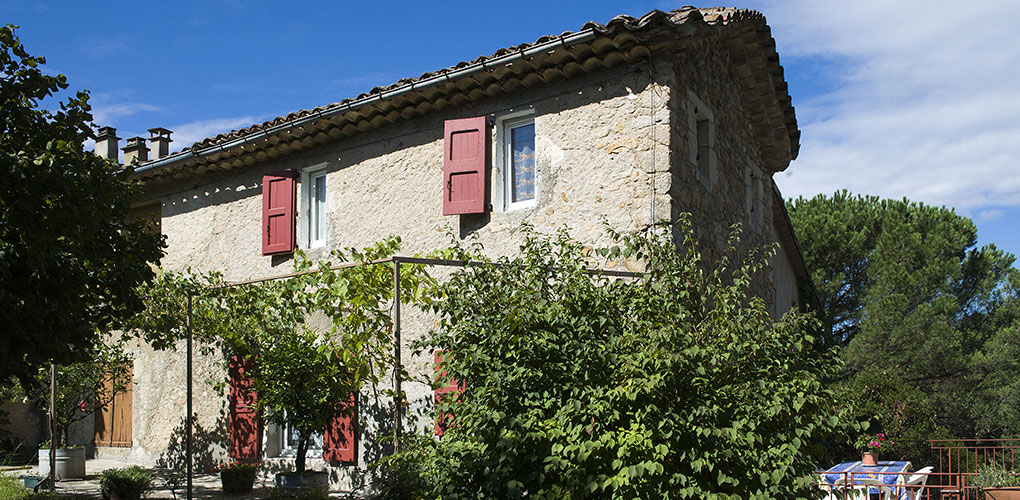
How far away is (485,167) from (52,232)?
4.18 meters

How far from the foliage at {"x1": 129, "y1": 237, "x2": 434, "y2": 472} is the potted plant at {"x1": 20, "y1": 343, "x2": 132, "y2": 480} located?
2.21 m

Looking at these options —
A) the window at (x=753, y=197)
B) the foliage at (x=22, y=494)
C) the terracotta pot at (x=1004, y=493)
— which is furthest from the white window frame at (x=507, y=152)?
the terracotta pot at (x=1004, y=493)

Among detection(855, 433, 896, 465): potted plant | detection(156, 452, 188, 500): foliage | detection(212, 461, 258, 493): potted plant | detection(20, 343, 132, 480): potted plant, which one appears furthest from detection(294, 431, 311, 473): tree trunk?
detection(855, 433, 896, 465): potted plant

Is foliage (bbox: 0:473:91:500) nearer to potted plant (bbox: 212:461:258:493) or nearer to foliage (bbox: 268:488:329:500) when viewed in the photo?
potted plant (bbox: 212:461:258:493)

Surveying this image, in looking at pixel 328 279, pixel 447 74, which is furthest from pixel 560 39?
pixel 328 279

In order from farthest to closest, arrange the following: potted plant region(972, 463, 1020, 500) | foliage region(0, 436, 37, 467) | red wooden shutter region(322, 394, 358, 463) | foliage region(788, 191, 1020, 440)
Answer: foliage region(788, 191, 1020, 440), foliage region(0, 436, 37, 467), potted plant region(972, 463, 1020, 500), red wooden shutter region(322, 394, 358, 463)

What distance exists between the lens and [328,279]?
6.39m

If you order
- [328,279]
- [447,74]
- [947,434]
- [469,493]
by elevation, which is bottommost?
[947,434]

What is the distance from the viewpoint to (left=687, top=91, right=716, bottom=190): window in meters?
7.79

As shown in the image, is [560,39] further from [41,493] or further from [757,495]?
[41,493]

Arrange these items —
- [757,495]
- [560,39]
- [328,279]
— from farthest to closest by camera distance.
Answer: [560,39], [328,279], [757,495]

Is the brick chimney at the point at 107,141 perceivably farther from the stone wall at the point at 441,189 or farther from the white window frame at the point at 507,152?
the white window frame at the point at 507,152

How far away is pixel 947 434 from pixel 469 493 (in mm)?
12542

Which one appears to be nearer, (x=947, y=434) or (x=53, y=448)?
(x=53, y=448)
